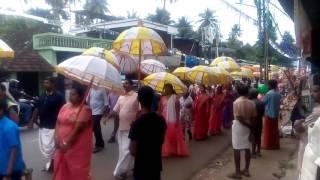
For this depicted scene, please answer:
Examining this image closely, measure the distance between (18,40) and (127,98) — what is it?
2324 cm

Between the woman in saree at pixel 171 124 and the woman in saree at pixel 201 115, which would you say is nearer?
the woman in saree at pixel 171 124

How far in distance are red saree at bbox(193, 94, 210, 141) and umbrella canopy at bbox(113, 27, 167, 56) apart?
246 cm

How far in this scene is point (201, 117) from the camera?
439 inches

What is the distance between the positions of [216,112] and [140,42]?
4.46 metres

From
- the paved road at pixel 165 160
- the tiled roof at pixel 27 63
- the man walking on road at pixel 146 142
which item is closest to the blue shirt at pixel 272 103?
the paved road at pixel 165 160

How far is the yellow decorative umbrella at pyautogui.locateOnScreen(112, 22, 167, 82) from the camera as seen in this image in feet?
28.2

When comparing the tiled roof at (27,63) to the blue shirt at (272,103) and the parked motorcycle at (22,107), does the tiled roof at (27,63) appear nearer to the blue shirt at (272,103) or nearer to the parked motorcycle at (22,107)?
the parked motorcycle at (22,107)

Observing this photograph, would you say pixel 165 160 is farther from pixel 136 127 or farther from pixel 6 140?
pixel 6 140

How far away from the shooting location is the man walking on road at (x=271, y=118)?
31.4ft

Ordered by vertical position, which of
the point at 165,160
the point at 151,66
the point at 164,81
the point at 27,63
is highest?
the point at 27,63

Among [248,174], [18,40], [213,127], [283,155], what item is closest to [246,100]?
[248,174]

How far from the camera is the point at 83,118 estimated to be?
4.86m

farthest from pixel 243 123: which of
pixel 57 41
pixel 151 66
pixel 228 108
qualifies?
pixel 57 41

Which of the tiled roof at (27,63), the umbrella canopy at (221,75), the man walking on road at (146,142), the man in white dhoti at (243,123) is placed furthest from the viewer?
the tiled roof at (27,63)
